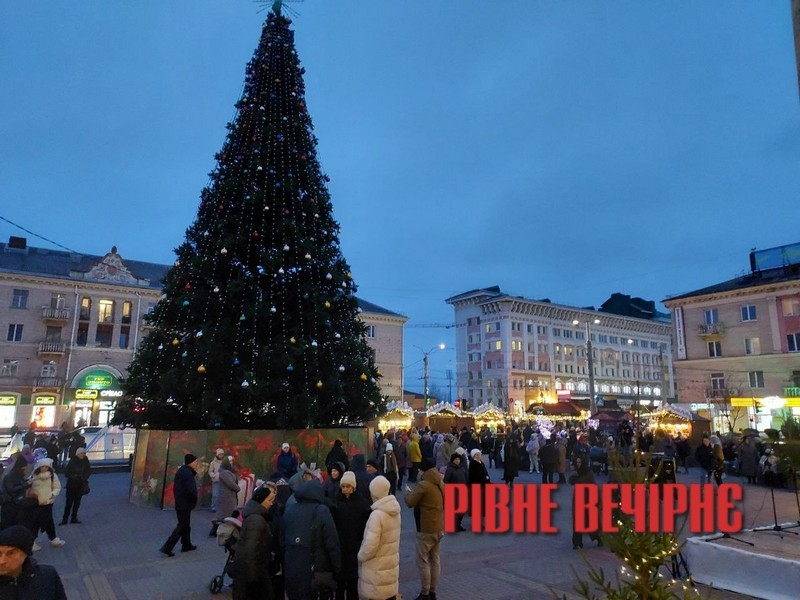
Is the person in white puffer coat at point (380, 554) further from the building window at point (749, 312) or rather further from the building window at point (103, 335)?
the building window at point (749, 312)

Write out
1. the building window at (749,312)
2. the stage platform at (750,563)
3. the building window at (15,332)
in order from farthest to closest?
the building window at (749,312), the building window at (15,332), the stage platform at (750,563)

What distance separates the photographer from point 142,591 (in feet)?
25.0

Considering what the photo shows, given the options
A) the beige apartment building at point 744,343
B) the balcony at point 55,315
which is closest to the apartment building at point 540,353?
the beige apartment building at point 744,343

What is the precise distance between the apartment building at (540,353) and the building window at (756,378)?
82.6 ft

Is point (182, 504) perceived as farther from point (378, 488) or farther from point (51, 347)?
point (51, 347)

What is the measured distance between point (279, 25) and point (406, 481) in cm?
1582

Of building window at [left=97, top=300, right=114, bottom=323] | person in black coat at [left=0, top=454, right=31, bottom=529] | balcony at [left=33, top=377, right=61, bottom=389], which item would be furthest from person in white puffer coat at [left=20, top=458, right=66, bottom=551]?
building window at [left=97, top=300, right=114, bottom=323]

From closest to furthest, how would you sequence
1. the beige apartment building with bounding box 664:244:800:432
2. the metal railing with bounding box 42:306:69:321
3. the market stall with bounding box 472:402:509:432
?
the beige apartment building with bounding box 664:244:800:432 → the market stall with bounding box 472:402:509:432 → the metal railing with bounding box 42:306:69:321

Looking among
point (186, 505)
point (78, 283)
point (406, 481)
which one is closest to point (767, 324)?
point (406, 481)

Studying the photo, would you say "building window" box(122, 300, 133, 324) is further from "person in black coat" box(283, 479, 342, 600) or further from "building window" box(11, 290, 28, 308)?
"person in black coat" box(283, 479, 342, 600)

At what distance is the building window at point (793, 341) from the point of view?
42.2m

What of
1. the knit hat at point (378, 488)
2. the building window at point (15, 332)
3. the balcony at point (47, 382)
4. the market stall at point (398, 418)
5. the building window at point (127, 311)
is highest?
the building window at point (127, 311)

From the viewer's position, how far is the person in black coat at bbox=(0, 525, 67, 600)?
3.32m

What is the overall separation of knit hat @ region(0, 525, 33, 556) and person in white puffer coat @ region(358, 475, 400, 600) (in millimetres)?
3133
